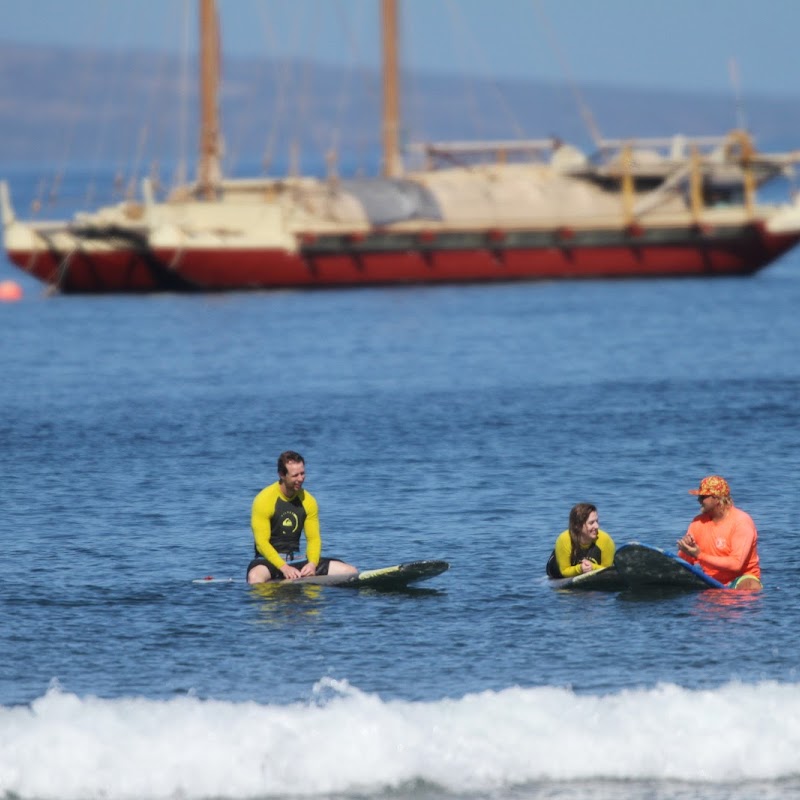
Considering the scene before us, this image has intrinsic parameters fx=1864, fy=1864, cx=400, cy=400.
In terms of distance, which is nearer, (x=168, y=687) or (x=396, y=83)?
(x=168, y=687)

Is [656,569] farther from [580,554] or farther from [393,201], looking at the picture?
[393,201]

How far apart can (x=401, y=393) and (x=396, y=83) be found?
32.7 m

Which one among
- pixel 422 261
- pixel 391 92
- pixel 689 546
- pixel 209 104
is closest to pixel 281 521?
pixel 689 546

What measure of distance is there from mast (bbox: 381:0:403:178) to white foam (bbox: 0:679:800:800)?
58657 mm

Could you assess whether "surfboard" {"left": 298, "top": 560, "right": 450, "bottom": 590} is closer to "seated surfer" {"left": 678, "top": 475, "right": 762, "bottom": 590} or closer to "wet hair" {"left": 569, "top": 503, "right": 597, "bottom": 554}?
"wet hair" {"left": 569, "top": 503, "right": 597, "bottom": 554}

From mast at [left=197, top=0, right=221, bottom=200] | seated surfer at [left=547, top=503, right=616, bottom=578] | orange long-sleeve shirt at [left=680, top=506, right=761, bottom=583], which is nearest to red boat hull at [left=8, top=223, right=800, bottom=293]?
mast at [left=197, top=0, right=221, bottom=200]

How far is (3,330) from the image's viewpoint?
207 feet

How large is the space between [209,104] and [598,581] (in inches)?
2109

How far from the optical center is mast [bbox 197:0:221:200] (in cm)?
7112

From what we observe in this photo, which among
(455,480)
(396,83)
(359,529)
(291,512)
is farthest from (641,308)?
(291,512)

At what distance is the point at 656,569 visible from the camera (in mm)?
20266

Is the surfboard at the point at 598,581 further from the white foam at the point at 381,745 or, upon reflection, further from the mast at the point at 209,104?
the mast at the point at 209,104

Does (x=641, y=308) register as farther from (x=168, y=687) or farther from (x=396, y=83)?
(x=168, y=687)

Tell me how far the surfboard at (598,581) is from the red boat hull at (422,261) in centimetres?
4864
